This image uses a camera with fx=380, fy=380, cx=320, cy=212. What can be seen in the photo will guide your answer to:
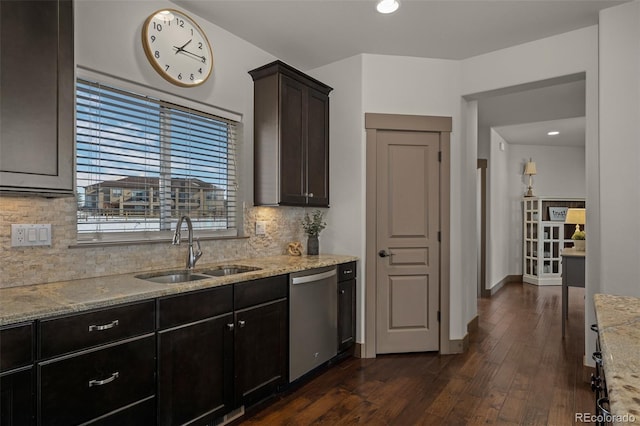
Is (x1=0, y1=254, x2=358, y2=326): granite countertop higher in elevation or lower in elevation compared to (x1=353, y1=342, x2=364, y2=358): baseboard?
higher

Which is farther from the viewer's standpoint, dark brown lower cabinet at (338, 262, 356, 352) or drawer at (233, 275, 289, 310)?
dark brown lower cabinet at (338, 262, 356, 352)

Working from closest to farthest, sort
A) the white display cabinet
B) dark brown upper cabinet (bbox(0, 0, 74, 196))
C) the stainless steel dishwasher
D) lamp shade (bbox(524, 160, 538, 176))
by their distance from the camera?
1. dark brown upper cabinet (bbox(0, 0, 74, 196))
2. the stainless steel dishwasher
3. the white display cabinet
4. lamp shade (bbox(524, 160, 538, 176))

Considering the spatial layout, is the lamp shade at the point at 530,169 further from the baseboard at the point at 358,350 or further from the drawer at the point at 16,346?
the drawer at the point at 16,346

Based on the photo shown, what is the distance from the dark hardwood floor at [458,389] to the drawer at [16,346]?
134cm

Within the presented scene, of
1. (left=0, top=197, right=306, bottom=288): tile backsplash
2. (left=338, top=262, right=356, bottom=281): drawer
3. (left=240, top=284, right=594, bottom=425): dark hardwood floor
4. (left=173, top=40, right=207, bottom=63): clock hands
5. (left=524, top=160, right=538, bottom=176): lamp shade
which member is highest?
(left=173, top=40, right=207, bottom=63): clock hands

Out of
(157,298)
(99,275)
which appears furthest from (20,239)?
(157,298)

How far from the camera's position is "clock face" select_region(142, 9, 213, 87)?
2.50 metres

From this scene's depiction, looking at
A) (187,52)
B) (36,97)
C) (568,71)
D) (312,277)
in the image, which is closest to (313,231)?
(312,277)

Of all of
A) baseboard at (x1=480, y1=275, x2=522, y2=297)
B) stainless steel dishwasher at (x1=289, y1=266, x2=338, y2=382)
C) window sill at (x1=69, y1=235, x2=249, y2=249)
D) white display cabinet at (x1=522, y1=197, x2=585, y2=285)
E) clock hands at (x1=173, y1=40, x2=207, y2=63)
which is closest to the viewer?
window sill at (x1=69, y1=235, x2=249, y2=249)

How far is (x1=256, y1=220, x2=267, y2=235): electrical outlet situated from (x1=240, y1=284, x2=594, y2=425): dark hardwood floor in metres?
1.29

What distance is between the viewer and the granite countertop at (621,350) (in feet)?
2.43

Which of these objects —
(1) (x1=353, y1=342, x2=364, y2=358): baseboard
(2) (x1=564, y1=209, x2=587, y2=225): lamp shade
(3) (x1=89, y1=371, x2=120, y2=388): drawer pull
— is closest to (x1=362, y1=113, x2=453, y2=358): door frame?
(1) (x1=353, y1=342, x2=364, y2=358): baseboard

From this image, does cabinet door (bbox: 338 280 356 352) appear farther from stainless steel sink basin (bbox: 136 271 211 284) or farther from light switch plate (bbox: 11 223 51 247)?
light switch plate (bbox: 11 223 51 247)

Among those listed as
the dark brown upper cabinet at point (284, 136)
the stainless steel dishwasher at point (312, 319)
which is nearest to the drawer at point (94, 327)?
the stainless steel dishwasher at point (312, 319)
